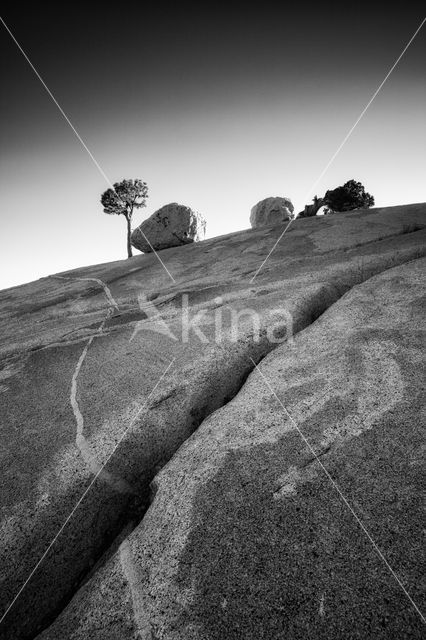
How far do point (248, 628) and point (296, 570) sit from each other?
597 mm

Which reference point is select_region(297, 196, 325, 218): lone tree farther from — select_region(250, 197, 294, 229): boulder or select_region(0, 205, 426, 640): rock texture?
select_region(0, 205, 426, 640): rock texture

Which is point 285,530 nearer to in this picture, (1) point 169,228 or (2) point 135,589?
(2) point 135,589

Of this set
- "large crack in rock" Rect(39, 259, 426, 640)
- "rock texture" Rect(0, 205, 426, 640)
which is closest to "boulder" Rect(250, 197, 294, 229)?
"rock texture" Rect(0, 205, 426, 640)

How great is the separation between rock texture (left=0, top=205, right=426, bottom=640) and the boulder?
24193mm

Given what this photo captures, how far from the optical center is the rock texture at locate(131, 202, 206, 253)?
2398cm

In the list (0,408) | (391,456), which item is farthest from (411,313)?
(0,408)

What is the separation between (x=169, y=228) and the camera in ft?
78.8

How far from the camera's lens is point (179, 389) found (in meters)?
5.38

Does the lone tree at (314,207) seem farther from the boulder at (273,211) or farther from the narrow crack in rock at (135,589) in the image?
the narrow crack in rock at (135,589)

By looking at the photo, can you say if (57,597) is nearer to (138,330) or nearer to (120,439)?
(120,439)

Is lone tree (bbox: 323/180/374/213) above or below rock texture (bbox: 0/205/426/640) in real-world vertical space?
above

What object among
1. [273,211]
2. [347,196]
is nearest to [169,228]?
[273,211]

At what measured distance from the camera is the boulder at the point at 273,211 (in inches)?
1188

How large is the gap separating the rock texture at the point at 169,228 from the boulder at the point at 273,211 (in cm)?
895
